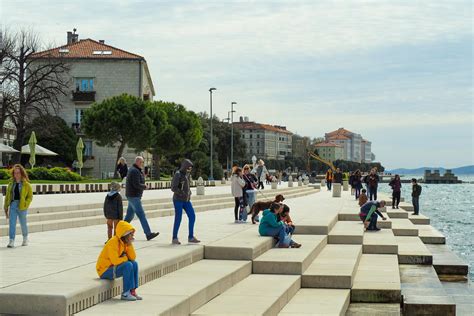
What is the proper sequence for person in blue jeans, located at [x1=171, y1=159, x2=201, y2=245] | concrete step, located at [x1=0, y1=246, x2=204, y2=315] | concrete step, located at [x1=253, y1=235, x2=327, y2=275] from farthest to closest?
person in blue jeans, located at [x1=171, y1=159, x2=201, y2=245], concrete step, located at [x1=253, y1=235, x2=327, y2=275], concrete step, located at [x1=0, y1=246, x2=204, y2=315]

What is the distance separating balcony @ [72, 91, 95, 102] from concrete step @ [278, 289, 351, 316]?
57080 millimetres

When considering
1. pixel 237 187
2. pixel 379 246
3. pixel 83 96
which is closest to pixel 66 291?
pixel 379 246

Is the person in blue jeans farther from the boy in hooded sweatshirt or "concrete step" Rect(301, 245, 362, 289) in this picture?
"concrete step" Rect(301, 245, 362, 289)

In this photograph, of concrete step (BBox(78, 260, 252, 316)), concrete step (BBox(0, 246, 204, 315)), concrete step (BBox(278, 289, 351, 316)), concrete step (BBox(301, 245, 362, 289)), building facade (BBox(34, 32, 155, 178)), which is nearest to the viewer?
concrete step (BBox(0, 246, 204, 315))

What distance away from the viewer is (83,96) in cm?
6681

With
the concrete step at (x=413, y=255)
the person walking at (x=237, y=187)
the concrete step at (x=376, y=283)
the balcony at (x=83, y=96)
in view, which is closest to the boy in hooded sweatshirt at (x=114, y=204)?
the concrete step at (x=376, y=283)

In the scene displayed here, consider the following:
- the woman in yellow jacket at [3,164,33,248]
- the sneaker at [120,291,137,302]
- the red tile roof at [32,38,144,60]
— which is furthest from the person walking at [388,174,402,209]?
the red tile roof at [32,38,144,60]

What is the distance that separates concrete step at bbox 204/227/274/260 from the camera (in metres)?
12.6

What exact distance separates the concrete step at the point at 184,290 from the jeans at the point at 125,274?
0.20 meters

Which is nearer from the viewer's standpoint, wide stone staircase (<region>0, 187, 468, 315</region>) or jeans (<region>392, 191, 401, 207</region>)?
wide stone staircase (<region>0, 187, 468, 315</region>)

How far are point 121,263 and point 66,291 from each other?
1.02 m

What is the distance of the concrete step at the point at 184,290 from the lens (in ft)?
26.5

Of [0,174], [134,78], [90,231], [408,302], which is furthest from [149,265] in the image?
[134,78]

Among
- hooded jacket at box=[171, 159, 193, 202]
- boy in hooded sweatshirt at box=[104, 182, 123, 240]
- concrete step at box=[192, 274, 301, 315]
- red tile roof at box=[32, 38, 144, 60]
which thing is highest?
red tile roof at box=[32, 38, 144, 60]
